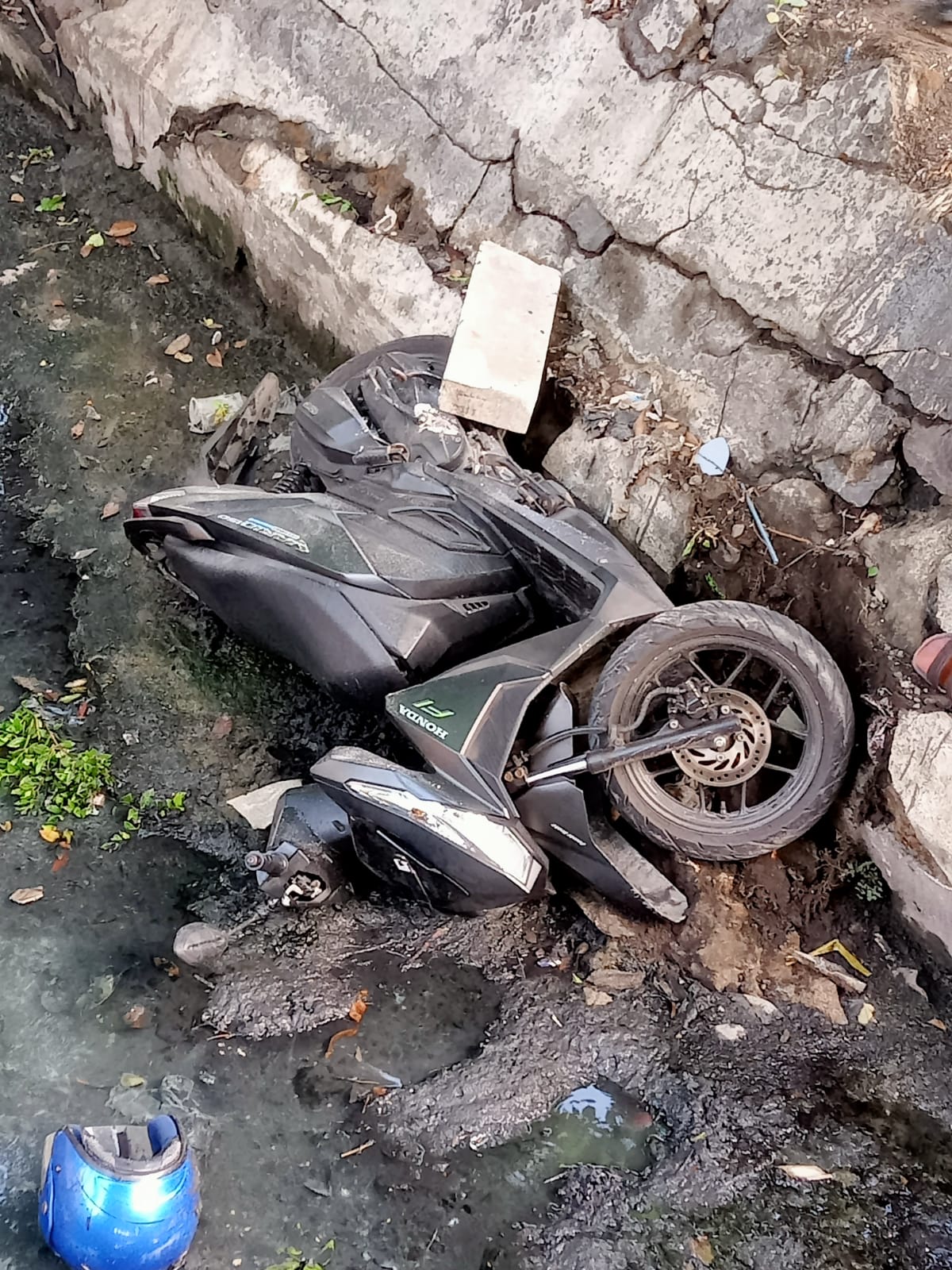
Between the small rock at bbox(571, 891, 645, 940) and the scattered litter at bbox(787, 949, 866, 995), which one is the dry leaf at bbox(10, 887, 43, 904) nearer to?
the small rock at bbox(571, 891, 645, 940)

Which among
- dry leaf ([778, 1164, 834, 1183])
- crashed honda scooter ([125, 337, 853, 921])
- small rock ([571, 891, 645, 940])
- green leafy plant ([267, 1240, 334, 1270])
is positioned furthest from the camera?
small rock ([571, 891, 645, 940])

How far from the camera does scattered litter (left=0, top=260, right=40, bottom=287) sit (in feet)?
18.9

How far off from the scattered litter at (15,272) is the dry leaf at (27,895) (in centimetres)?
363

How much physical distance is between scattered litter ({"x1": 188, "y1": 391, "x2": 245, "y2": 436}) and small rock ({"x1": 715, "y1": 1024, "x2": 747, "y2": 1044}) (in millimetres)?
3402

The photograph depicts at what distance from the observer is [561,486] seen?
13.5 feet

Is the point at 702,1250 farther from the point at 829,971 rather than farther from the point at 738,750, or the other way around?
the point at 738,750

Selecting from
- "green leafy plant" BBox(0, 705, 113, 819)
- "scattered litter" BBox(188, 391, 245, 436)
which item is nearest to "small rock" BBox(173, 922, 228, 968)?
"green leafy plant" BBox(0, 705, 113, 819)

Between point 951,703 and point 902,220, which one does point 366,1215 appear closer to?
point 951,703

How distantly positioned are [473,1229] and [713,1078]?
84cm

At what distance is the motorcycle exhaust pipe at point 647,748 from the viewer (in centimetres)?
333

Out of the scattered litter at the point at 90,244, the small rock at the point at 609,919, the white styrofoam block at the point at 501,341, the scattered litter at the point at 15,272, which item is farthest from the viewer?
the scattered litter at the point at 90,244

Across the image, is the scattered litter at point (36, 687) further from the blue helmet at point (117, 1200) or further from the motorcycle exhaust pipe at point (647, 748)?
the motorcycle exhaust pipe at point (647, 748)

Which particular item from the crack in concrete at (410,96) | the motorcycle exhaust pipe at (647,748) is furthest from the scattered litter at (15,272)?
the motorcycle exhaust pipe at (647,748)

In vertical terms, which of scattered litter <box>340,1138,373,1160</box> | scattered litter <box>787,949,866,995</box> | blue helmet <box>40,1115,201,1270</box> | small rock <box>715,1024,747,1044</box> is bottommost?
scattered litter <box>340,1138,373,1160</box>
